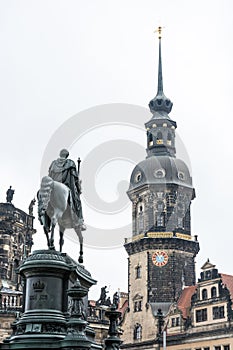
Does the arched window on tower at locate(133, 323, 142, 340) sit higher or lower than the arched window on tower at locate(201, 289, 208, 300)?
lower

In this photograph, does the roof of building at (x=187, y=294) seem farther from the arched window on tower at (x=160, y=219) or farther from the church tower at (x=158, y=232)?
the arched window on tower at (x=160, y=219)

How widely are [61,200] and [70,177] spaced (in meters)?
0.92

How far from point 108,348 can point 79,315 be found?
98.8 inches

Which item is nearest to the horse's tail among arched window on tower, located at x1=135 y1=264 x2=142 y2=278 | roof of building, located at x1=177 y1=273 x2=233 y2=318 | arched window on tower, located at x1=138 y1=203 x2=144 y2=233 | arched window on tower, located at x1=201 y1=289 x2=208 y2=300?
roof of building, located at x1=177 y1=273 x2=233 y2=318

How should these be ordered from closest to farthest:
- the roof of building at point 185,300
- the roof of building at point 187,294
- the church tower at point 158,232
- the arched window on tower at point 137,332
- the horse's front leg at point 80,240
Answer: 1. the horse's front leg at point 80,240
2. the roof of building at point 187,294
3. the roof of building at point 185,300
4. the arched window on tower at point 137,332
5. the church tower at point 158,232

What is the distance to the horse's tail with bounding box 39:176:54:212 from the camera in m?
12.6

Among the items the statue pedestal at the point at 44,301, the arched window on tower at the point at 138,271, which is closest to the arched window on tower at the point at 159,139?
the arched window on tower at the point at 138,271

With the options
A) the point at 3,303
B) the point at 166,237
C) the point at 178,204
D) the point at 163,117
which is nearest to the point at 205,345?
the point at 166,237

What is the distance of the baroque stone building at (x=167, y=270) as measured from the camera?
165 ft

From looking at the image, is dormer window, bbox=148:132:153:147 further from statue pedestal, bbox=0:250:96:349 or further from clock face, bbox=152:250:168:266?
statue pedestal, bbox=0:250:96:349

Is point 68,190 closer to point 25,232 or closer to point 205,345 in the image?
point 25,232

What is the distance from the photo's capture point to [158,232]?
200 ft

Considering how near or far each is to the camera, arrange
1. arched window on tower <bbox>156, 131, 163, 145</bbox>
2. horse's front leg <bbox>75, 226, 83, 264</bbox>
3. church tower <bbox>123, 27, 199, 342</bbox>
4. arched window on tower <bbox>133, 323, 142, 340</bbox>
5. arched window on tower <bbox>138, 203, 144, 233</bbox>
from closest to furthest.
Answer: horse's front leg <bbox>75, 226, 83, 264</bbox> < arched window on tower <bbox>133, 323, 142, 340</bbox> < church tower <bbox>123, 27, 199, 342</bbox> < arched window on tower <bbox>138, 203, 144, 233</bbox> < arched window on tower <bbox>156, 131, 163, 145</bbox>

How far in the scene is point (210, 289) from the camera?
5062 centimetres
